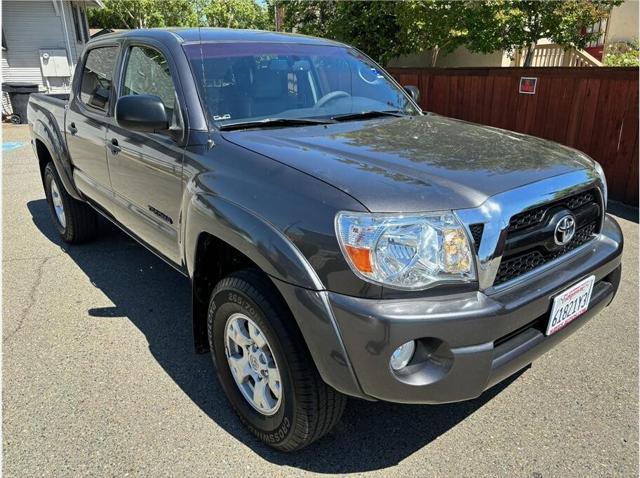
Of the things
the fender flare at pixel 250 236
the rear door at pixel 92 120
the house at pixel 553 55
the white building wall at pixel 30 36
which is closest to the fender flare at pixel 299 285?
the fender flare at pixel 250 236

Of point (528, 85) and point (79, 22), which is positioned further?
point (79, 22)

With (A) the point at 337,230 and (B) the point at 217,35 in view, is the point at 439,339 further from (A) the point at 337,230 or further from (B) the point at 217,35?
(B) the point at 217,35

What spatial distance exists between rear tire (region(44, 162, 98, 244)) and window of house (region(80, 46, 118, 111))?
1.01 metres

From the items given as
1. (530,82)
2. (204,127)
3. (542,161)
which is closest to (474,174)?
A: (542,161)

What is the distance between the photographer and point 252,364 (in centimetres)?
231

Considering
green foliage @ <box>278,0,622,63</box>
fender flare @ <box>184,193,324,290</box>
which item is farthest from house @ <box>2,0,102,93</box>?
fender flare @ <box>184,193,324,290</box>

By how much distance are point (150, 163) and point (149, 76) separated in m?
0.59

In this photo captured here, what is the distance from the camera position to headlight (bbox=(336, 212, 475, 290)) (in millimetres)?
1782

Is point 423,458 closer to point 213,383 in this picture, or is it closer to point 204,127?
point 213,383

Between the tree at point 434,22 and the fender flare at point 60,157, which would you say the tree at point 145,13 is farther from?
the fender flare at point 60,157

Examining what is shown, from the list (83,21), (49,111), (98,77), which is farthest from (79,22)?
(98,77)

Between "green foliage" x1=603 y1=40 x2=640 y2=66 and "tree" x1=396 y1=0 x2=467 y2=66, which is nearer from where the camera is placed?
"tree" x1=396 y1=0 x2=467 y2=66

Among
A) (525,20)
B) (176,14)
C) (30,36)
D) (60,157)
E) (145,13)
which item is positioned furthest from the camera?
(176,14)

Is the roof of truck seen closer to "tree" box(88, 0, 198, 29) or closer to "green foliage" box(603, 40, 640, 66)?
"green foliage" box(603, 40, 640, 66)
